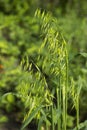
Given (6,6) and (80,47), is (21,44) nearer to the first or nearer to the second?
(80,47)

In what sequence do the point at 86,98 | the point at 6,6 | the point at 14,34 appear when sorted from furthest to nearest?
the point at 6,6, the point at 14,34, the point at 86,98

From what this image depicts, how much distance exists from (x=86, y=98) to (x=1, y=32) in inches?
97.4

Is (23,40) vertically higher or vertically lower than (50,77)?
lower

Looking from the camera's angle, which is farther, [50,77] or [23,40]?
[23,40]

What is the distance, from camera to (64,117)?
3.00 metres

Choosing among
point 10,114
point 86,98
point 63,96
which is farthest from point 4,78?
point 63,96

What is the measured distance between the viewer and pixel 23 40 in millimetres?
6680

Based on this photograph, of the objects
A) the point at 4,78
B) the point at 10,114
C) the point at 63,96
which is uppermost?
the point at 63,96

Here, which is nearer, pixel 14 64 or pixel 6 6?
pixel 14 64

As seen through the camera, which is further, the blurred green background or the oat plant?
the blurred green background

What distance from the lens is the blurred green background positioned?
529cm

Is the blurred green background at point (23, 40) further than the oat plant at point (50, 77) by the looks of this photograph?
Yes

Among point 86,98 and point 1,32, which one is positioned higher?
point 1,32

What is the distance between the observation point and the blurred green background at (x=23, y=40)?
5.29 meters
